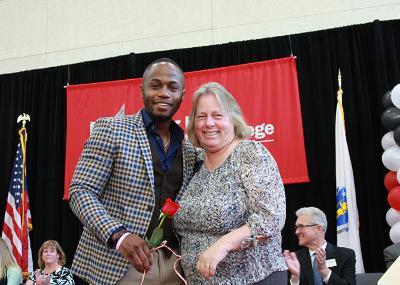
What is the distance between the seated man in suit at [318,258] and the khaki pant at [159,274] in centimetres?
188

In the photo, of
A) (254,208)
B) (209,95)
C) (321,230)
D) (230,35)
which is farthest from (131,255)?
(230,35)

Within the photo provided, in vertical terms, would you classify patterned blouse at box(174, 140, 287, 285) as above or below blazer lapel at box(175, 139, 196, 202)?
below

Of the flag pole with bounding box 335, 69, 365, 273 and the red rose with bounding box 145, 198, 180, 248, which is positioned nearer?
the red rose with bounding box 145, 198, 180, 248

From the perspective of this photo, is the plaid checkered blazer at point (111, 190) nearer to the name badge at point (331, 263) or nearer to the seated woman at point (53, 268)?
the name badge at point (331, 263)

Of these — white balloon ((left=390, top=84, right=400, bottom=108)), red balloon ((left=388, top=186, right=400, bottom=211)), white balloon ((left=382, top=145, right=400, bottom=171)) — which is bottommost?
red balloon ((left=388, top=186, right=400, bottom=211))

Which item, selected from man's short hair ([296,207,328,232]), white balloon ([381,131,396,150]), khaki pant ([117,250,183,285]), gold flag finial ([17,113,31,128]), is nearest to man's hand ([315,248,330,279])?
man's short hair ([296,207,328,232])

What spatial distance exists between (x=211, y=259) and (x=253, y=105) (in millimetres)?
4510

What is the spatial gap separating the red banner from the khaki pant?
3.90m

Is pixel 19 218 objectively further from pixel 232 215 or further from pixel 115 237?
pixel 232 215

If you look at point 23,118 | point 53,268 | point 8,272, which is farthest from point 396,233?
point 23,118

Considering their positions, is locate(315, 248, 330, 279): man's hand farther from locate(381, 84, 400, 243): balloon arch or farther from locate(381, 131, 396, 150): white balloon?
locate(381, 131, 396, 150): white balloon

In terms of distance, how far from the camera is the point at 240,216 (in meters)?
1.67

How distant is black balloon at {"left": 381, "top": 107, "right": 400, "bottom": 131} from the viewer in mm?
4766

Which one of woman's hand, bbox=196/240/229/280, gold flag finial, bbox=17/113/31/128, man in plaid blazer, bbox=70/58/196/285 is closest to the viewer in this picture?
woman's hand, bbox=196/240/229/280
